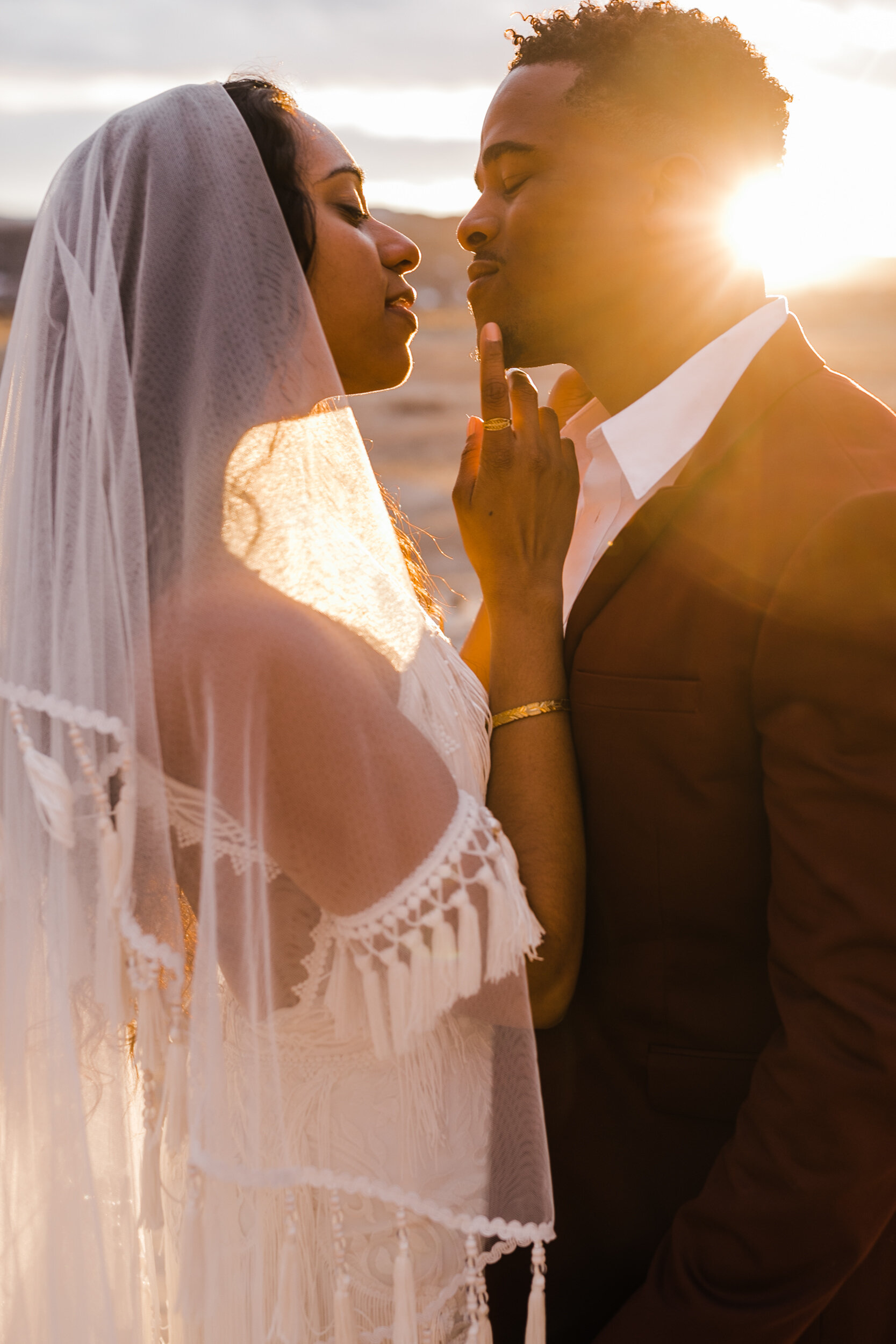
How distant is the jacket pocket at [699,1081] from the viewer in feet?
4.54

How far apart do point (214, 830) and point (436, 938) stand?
0.30 metres

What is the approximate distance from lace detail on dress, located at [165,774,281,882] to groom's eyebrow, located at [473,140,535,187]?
1248mm

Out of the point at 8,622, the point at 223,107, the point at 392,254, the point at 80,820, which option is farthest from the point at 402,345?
the point at 80,820

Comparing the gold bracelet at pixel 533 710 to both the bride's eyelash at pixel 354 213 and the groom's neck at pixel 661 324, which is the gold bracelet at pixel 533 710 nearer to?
the groom's neck at pixel 661 324

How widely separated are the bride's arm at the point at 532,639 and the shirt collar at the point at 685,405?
4.9 inches

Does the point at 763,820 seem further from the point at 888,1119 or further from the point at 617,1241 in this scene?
the point at 617,1241

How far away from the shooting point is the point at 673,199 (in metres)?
1.70

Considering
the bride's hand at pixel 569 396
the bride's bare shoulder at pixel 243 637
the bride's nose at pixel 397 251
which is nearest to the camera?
the bride's bare shoulder at pixel 243 637

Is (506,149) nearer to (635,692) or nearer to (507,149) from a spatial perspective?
(507,149)

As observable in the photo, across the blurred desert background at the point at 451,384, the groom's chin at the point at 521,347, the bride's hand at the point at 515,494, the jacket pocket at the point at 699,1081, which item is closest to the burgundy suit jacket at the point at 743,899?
the jacket pocket at the point at 699,1081

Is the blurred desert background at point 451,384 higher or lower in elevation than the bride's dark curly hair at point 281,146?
higher

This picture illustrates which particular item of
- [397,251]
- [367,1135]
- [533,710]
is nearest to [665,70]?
[397,251]

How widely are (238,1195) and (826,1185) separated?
730 mm

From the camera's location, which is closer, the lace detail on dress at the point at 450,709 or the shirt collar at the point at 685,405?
the lace detail on dress at the point at 450,709
